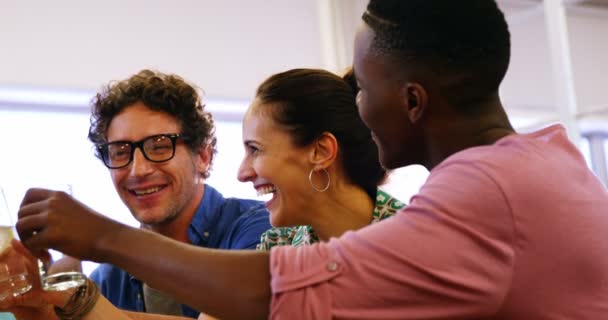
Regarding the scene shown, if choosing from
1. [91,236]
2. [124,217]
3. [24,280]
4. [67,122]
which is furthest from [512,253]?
[67,122]

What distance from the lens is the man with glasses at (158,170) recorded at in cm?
249

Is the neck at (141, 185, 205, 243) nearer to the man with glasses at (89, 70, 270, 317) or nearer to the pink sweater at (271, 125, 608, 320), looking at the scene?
the man with glasses at (89, 70, 270, 317)

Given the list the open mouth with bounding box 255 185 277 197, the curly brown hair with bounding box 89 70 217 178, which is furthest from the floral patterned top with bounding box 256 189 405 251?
the curly brown hair with bounding box 89 70 217 178

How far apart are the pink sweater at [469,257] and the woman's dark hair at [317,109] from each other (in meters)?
0.89

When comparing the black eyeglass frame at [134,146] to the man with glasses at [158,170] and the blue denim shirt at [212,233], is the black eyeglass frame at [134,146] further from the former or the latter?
the blue denim shirt at [212,233]

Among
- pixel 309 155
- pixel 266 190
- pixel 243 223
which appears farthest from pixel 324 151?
pixel 243 223

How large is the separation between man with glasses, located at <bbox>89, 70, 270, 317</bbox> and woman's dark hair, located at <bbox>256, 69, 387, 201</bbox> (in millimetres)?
532

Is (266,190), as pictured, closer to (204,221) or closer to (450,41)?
(204,221)

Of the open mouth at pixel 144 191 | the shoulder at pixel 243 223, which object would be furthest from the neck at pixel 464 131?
the open mouth at pixel 144 191

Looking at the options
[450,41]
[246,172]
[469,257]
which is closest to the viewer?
[469,257]

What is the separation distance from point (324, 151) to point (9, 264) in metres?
0.82

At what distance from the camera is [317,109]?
6.31ft

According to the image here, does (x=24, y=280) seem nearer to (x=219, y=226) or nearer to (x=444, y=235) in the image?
(x=444, y=235)

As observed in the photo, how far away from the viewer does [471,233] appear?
967mm
